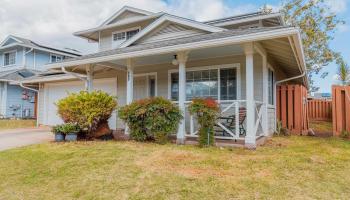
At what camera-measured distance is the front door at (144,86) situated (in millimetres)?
10180

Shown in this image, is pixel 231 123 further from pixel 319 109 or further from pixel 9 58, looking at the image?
pixel 9 58

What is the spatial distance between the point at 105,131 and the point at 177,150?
3.21 metres

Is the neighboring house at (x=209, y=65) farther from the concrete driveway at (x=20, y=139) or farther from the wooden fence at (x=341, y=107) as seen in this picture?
the concrete driveway at (x=20, y=139)

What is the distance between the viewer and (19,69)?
1909cm

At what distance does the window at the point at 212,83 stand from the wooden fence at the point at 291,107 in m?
2.88

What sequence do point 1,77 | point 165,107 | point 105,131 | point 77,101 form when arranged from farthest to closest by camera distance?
point 1,77
point 105,131
point 77,101
point 165,107

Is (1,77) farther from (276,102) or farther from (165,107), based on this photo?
(276,102)

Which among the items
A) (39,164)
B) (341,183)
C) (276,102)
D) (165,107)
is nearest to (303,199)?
(341,183)

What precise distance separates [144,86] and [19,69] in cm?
1414

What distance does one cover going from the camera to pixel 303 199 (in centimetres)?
326

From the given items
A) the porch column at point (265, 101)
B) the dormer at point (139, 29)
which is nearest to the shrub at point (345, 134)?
the porch column at point (265, 101)

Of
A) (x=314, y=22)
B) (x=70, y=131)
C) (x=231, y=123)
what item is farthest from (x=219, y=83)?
(x=314, y=22)

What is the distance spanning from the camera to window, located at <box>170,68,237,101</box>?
8320mm

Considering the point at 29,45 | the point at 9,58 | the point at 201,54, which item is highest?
the point at 29,45
